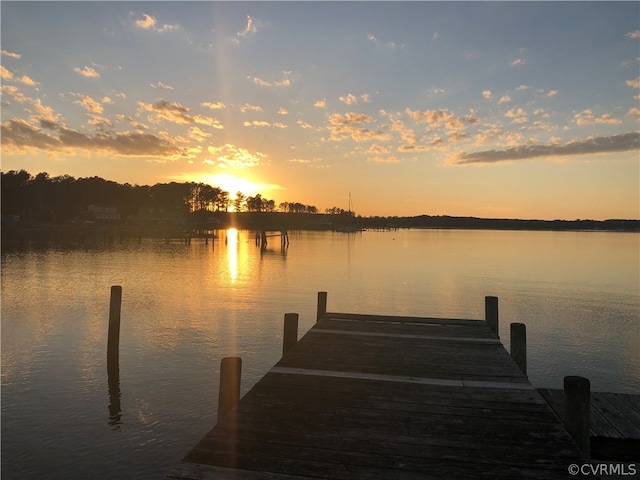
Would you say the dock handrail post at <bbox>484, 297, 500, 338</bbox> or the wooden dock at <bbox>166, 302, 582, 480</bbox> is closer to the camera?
the wooden dock at <bbox>166, 302, 582, 480</bbox>

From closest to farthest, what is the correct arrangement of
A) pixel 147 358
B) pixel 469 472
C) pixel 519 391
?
pixel 469 472 → pixel 519 391 → pixel 147 358

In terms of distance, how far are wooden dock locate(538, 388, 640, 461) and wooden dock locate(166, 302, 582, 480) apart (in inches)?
48.5

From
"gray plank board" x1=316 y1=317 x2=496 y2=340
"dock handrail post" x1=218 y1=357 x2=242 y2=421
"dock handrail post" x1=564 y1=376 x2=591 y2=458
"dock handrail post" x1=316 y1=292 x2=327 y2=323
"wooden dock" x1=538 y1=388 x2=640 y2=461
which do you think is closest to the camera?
"dock handrail post" x1=564 y1=376 x2=591 y2=458

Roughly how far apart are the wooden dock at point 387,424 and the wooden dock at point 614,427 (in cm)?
123

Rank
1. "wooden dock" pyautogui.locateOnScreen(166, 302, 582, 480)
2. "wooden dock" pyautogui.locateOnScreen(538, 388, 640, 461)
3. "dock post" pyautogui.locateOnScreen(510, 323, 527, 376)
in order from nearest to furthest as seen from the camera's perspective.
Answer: "wooden dock" pyautogui.locateOnScreen(166, 302, 582, 480) → "wooden dock" pyautogui.locateOnScreen(538, 388, 640, 461) → "dock post" pyautogui.locateOnScreen(510, 323, 527, 376)

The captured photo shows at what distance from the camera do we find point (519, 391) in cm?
763

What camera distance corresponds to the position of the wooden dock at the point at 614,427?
23.9ft

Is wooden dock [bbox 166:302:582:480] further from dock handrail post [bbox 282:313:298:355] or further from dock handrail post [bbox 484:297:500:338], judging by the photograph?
dock handrail post [bbox 484:297:500:338]

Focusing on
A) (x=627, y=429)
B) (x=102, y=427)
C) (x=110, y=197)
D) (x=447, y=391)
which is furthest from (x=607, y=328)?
(x=110, y=197)

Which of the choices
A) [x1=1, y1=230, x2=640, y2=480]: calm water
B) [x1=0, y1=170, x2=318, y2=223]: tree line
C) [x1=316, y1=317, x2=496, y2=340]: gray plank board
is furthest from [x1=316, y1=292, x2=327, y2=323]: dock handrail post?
[x1=0, y1=170, x2=318, y2=223]: tree line

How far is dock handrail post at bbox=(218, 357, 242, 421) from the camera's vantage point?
700 cm

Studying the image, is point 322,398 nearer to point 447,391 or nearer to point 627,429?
point 447,391

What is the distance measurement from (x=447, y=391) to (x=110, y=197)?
183 meters

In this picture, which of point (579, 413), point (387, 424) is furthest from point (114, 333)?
point (579, 413)
